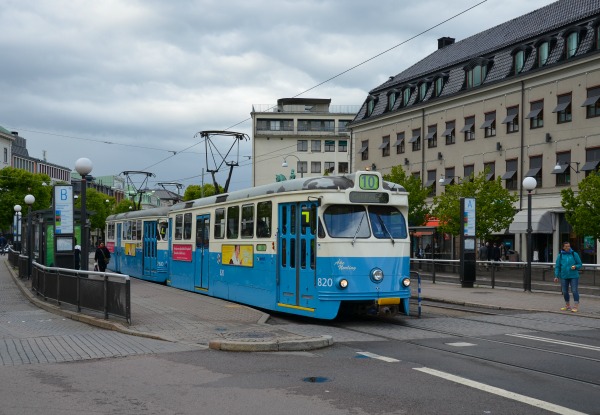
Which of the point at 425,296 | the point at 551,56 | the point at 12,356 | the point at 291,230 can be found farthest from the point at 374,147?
the point at 12,356

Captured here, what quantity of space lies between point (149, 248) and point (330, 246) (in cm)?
1567

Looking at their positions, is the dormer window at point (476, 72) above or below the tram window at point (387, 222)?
above

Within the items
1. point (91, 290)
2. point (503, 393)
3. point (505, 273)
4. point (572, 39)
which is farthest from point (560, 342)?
point (572, 39)

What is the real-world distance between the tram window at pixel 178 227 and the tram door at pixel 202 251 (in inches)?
75.6

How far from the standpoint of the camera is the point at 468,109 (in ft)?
156

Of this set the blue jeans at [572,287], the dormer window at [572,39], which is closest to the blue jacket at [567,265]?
the blue jeans at [572,287]

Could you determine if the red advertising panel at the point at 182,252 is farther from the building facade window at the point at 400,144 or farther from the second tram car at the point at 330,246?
the building facade window at the point at 400,144

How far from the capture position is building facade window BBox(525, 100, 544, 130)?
4172 centimetres

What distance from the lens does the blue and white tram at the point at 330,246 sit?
1449 cm

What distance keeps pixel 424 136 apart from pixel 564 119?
13144mm

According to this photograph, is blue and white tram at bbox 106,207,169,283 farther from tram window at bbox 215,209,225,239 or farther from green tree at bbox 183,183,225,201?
green tree at bbox 183,183,225,201

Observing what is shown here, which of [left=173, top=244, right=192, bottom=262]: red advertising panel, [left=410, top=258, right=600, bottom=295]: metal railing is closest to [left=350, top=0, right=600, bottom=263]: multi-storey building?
[left=410, top=258, right=600, bottom=295]: metal railing

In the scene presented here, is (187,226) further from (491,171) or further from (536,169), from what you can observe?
(491,171)

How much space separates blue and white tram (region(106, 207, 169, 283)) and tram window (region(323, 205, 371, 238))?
1216cm
